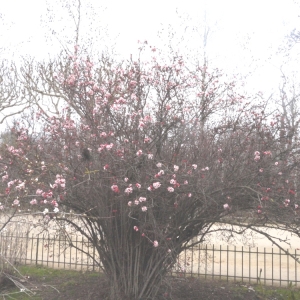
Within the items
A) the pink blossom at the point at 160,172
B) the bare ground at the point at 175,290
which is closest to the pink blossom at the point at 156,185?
the pink blossom at the point at 160,172

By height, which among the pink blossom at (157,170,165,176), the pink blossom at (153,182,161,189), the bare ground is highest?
the pink blossom at (157,170,165,176)

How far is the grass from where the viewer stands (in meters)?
6.50

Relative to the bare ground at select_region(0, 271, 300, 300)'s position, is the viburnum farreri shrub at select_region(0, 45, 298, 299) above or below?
above

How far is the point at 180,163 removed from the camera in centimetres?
512

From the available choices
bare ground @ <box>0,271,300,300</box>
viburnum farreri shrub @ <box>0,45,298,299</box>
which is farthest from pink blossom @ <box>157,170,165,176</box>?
bare ground @ <box>0,271,300,300</box>

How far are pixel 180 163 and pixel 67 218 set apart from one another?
2.06 m

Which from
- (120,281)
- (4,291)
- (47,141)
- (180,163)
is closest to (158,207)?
(180,163)

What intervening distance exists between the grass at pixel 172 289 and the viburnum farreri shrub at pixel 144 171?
2.67 feet

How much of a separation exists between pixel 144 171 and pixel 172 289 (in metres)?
2.31

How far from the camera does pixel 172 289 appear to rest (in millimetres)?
6293

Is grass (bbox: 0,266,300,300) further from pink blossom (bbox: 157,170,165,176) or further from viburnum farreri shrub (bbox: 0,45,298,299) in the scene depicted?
pink blossom (bbox: 157,170,165,176)

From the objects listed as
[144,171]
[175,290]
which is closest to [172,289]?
[175,290]

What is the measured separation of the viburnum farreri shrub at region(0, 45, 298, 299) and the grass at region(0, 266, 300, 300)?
81cm

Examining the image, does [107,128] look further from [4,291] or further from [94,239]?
[4,291]
